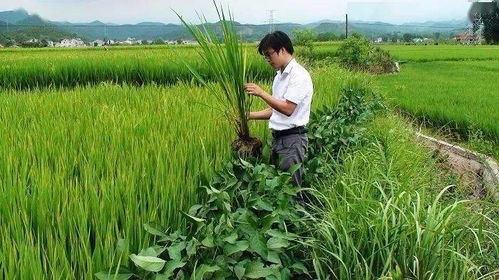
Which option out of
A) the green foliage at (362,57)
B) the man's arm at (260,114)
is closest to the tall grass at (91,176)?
the man's arm at (260,114)

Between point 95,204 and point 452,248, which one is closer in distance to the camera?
point 95,204

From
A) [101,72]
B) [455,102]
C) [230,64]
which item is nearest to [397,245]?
[230,64]

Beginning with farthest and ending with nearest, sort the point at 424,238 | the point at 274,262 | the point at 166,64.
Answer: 1. the point at 166,64
2. the point at 424,238
3. the point at 274,262

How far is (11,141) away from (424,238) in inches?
88.2

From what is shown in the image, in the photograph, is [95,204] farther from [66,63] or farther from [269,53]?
[66,63]

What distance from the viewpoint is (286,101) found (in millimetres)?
2650

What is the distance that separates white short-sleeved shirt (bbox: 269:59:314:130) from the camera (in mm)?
2635

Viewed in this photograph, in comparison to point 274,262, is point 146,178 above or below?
above

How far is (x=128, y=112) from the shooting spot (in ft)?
12.4

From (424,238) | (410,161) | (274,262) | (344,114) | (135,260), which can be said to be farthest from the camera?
(344,114)

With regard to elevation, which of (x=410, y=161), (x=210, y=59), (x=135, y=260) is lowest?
(x=410, y=161)

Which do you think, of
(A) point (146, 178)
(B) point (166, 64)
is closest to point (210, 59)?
(A) point (146, 178)

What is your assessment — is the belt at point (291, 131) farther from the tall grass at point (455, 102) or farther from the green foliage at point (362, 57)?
the green foliage at point (362, 57)

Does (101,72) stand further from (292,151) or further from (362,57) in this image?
(362,57)
